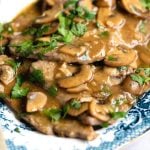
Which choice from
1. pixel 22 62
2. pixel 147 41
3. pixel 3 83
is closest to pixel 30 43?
pixel 22 62

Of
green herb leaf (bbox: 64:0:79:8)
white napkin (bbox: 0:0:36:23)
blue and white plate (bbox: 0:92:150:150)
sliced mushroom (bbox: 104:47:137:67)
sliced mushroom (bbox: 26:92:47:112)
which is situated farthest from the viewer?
white napkin (bbox: 0:0:36:23)

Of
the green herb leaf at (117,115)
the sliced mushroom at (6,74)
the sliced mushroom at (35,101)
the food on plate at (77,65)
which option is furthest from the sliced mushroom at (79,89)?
the sliced mushroom at (6,74)

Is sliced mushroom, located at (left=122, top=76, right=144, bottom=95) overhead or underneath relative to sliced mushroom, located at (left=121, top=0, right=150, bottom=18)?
underneath

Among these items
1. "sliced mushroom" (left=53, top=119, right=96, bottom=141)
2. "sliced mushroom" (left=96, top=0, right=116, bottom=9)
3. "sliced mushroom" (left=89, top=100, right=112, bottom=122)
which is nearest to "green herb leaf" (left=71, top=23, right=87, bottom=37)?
"sliced mushroom" (left=96, top=0, right=116, bottom=9)

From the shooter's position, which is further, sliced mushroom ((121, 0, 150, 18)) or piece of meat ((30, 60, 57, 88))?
sliced mushroom ((121, 0, 150, 18))

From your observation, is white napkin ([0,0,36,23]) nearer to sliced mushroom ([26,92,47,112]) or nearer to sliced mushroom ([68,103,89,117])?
sliced mushroom ([26,92,47,112])

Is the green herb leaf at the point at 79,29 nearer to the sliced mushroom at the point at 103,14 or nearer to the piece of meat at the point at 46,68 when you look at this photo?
the sliced mushroom at the point at 103,14

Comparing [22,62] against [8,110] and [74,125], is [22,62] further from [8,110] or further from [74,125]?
A: [74,125]
